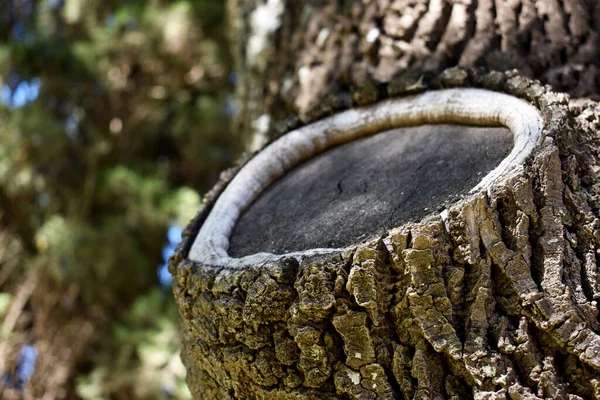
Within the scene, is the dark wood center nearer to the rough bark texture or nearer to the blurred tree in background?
the rough bark texture

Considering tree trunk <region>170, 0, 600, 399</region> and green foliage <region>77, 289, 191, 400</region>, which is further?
green foliage <region>77, 289, 191, 400</region>

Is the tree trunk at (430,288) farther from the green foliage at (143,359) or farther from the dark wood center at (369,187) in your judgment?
the green foliage at (143,359)

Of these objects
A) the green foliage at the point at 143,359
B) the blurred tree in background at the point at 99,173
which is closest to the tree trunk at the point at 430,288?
the green foliage at the point at 143,359

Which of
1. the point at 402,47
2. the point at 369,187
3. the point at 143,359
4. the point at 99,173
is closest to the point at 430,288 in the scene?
the point at 369,187

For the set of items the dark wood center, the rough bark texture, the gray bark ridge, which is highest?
the rough bark texture

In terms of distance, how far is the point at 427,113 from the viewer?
1.21 metres

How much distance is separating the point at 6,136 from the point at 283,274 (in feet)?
9.57

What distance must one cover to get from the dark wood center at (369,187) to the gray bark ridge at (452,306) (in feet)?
0.26

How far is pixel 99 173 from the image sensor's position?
3.61 m

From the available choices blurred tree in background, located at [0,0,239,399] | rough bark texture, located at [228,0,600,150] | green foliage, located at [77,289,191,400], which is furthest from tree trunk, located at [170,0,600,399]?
blurred tree in background, located at [0,0,239,399]

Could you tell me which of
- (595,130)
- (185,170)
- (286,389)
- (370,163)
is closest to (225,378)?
(286,389)

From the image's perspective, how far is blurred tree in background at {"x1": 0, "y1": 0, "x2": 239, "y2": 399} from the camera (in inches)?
129

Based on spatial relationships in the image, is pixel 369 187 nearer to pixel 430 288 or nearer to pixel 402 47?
pixel 430 288

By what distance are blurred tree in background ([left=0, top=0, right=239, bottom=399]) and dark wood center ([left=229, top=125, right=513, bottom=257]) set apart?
1.96 m
